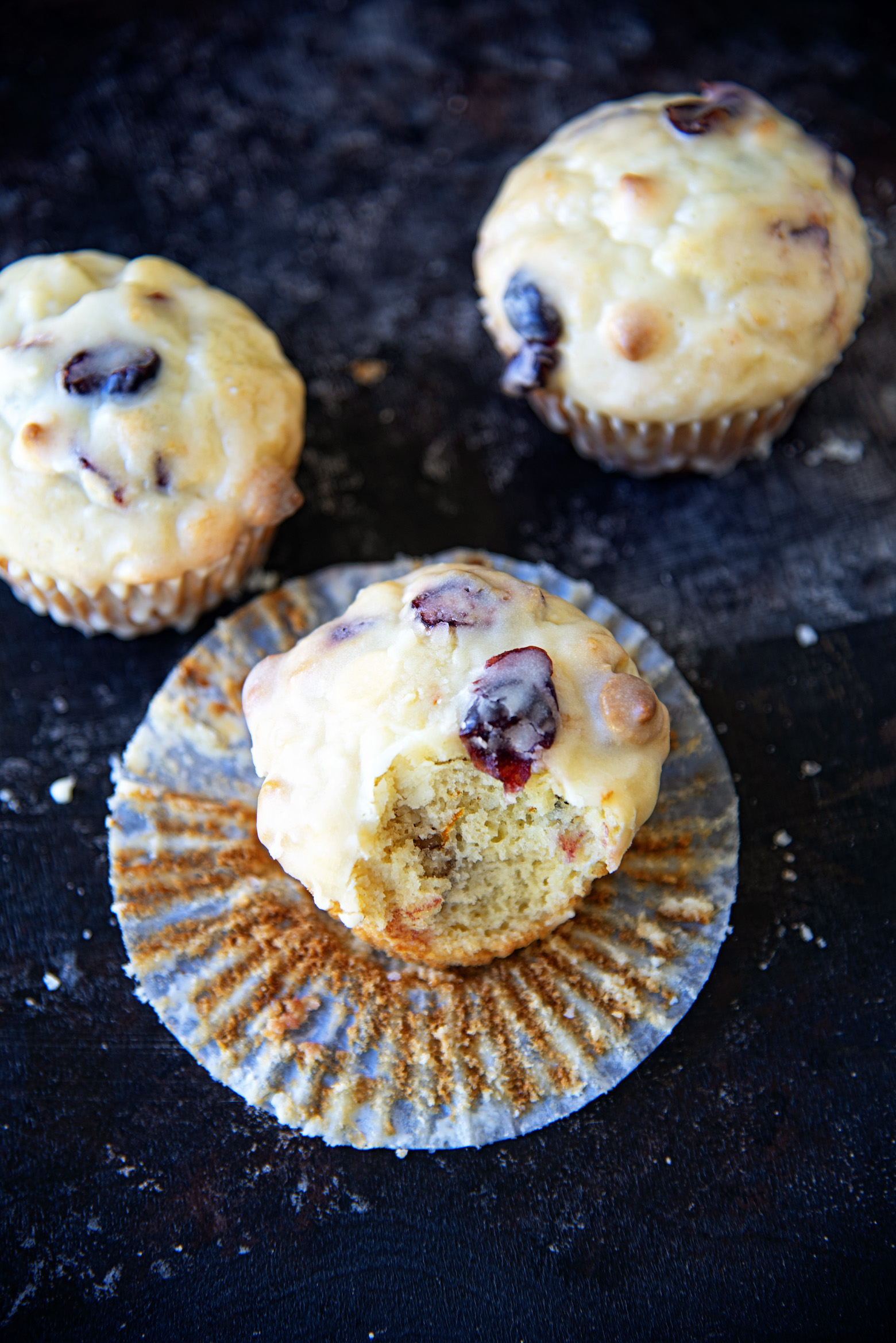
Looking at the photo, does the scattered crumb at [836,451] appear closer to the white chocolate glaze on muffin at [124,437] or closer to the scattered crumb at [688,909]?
the scattered crumb at [688,909]

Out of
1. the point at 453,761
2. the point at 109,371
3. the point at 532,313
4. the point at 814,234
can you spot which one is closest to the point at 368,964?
the point at 453,761

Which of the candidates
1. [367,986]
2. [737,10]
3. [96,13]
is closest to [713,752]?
[367,986]

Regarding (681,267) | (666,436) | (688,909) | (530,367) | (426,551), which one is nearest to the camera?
(688,909)

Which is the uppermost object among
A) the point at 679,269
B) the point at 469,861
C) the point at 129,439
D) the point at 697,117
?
the point at 697,117

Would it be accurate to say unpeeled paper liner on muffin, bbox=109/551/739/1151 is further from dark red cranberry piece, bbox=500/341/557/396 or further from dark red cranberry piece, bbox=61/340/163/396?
dark red cranberry piece, bbox=61/340/163/396

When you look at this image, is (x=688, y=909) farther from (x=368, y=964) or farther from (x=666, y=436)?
(x=666, y=436)
